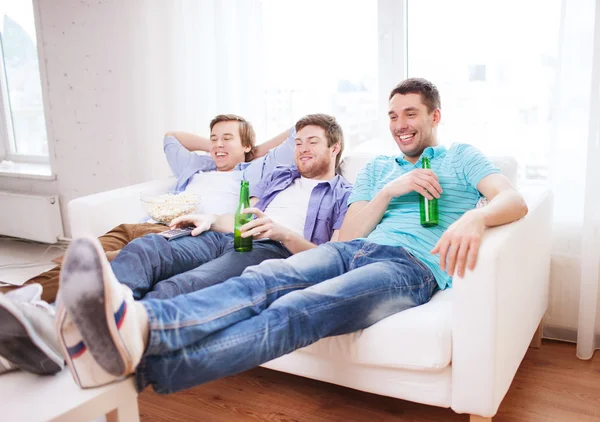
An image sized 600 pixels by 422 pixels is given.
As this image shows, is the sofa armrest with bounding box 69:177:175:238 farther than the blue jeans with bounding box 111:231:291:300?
Yes

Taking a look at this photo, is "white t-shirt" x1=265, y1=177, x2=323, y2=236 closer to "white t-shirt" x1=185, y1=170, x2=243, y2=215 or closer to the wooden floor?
"white t-shirt" x1=185, y1=170, x2=243, y2=215

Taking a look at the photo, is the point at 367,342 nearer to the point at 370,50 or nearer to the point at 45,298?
the point at 45,298

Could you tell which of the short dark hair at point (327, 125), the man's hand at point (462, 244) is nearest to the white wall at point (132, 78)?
the short dark hair at point (327, 125)

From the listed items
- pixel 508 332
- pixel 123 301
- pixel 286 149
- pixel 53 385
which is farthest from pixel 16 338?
pixel 286 149

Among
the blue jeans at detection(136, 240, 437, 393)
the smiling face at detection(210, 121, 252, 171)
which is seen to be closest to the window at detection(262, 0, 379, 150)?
the smiling face at detection(210, 121, 252, 171)

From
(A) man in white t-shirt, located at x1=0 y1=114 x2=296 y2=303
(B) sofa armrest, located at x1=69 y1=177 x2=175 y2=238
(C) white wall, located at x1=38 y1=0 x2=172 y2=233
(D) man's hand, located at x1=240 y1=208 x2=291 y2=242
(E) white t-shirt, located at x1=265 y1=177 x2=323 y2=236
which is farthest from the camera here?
(C) white wall, located at x1=38 y1=0 x2=172 y2=233

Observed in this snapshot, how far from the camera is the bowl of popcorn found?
251 centimetres

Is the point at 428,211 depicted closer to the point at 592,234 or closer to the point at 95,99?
the point at 592,234

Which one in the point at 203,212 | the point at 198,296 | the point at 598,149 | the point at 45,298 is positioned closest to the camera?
the point at 198,296

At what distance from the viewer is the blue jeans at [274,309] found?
1345 millimetres

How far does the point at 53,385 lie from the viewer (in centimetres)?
136

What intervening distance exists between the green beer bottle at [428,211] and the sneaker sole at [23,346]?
1.20m

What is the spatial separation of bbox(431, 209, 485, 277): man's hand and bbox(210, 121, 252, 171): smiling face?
4.60ft

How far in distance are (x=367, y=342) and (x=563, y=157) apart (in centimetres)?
118
